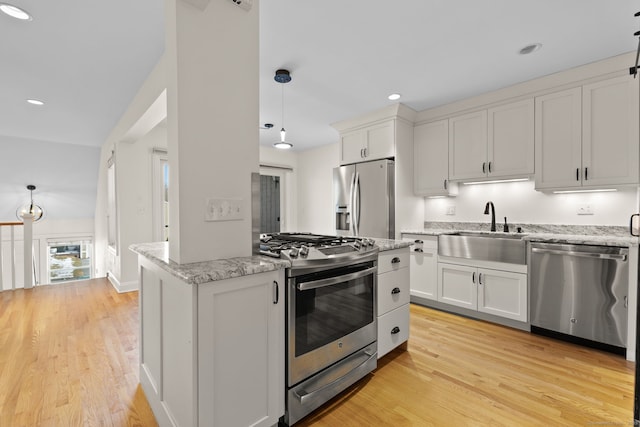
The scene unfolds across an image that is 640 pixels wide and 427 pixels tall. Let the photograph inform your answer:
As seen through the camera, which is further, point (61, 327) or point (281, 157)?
point (281, 157)

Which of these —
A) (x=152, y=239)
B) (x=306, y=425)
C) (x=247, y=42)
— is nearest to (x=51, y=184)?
(x=152, y=239)

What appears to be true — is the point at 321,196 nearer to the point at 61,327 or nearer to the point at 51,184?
the point at 61,327

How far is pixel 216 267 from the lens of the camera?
1.32m

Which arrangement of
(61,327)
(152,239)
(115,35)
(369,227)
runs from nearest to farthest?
(115,35)
(61,327)
(369,227)
(152,239)

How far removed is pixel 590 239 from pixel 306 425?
269 cm

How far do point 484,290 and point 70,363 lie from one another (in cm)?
370

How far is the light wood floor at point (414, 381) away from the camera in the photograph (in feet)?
5.39

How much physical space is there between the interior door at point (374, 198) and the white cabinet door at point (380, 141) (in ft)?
A: 0.39

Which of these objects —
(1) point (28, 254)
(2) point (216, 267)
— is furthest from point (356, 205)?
(1) point (28, 254)

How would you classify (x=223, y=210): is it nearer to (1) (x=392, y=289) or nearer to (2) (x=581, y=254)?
(1) (x=392, y=289)

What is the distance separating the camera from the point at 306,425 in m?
1.58

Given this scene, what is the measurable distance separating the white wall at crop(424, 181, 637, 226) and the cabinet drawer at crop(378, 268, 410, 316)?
1843 millimetres

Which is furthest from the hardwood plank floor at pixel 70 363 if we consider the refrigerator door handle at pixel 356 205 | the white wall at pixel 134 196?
the refrigerator door handle at pixel 356 205

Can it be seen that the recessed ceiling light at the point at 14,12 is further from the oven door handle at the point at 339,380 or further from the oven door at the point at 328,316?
the oven door handle at the point at 339,380
